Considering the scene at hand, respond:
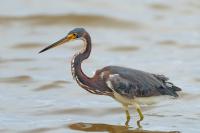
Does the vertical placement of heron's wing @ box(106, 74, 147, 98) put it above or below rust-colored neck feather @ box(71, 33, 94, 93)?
below

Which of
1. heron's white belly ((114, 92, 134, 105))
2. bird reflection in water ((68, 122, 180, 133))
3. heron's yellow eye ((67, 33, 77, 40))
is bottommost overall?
bird reflection in water ((68, 122, 180, 133))

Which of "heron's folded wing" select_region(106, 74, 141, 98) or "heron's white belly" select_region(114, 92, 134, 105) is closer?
"heron's folded wing" select_region(106, 74, 141, 98)

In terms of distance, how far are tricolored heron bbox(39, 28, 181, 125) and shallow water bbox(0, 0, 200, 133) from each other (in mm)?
329

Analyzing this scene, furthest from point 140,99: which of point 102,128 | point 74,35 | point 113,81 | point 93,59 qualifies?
point 93,59

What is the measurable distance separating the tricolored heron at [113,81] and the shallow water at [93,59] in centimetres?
33

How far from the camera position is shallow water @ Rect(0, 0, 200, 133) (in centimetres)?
1114

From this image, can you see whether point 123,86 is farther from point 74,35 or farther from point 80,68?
point 74,35

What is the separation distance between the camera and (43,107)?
11.9 m

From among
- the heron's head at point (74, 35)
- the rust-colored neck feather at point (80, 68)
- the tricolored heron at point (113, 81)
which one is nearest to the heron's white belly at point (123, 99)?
the tricolored heron at point (113, 81)

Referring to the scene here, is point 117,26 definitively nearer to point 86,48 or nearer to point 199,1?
point 199,1

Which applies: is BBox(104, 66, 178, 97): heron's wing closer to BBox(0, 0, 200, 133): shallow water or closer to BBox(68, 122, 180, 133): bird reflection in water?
BBox(0, 0, 200, 133): shallow water

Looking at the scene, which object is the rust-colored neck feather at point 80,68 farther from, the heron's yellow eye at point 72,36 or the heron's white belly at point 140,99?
the heron's white belly at point 140,99

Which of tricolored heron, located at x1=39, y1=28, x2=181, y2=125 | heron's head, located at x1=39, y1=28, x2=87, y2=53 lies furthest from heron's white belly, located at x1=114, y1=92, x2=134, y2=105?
heron's head, located at x1=39, y1=28, x2=87, y2=53

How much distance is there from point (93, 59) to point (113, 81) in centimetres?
500
